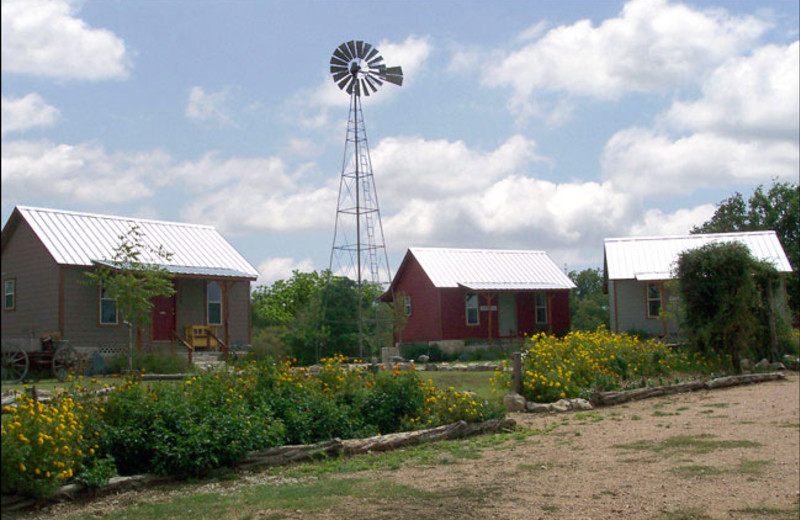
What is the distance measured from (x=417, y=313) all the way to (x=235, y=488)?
1074 inches

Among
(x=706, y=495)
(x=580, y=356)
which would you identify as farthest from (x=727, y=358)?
(x=706, y=495)

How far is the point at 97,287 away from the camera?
909 inches

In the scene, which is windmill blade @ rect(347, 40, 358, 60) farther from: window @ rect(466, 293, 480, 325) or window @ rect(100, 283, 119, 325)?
window @ rect(466, 293, 480, 325)

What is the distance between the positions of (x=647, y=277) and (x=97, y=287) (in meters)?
21.1

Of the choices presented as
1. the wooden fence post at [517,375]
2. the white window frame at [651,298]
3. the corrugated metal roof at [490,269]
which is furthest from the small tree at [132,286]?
the white window frame at [651,298]

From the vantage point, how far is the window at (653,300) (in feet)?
105

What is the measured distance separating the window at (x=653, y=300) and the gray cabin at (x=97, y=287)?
16723 mm

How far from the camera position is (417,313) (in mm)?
35250

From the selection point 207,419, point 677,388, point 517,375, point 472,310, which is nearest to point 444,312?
point 472,310

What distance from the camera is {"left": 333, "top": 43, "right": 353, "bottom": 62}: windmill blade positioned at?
78.3ft

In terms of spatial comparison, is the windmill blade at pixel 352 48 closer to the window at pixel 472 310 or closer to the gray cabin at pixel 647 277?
the window at pixel 472 310

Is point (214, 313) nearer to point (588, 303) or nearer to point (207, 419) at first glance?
point (207, 419)

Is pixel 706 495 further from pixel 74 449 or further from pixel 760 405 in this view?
pixel 760 405

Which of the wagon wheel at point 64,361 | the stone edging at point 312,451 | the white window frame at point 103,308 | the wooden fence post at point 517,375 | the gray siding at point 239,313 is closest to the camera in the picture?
the stone edging at point 312,451
